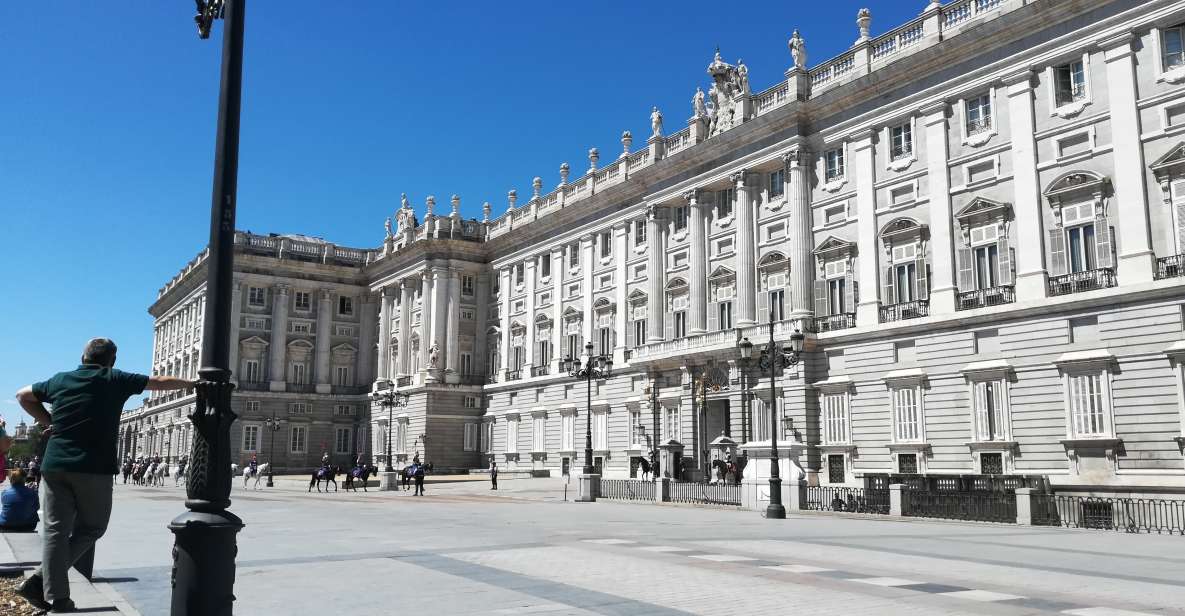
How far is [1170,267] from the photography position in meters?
28.9

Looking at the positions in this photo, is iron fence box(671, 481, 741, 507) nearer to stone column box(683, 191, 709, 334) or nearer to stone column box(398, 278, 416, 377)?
stone column box(683, 191, 709, 334)

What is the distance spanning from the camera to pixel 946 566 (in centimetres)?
1298

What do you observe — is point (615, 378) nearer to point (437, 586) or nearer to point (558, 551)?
point (558, 551)

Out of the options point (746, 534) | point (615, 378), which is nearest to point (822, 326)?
point (615, 378)

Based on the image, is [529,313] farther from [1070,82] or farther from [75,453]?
[75,453]

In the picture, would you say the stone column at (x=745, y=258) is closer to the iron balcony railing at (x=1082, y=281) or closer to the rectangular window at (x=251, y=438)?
the iron balcony railing at (x=1082, y=281)

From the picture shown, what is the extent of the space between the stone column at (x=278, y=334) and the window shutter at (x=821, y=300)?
50.9 metres

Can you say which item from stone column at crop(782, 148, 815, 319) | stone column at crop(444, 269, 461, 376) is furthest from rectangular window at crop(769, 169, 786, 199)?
stone column at crop(444, 269, 461, 376)

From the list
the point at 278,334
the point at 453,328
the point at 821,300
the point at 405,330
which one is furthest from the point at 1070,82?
the point at 278,334

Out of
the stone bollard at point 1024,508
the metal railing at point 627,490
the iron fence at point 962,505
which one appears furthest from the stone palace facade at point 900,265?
the stone bollard at point 1024,508

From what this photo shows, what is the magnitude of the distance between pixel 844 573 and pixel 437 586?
5.18 metres

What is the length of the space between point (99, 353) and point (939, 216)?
3339cm

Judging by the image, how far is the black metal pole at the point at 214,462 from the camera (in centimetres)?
570

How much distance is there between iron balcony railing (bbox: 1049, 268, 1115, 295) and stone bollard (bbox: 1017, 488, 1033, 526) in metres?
10.2
